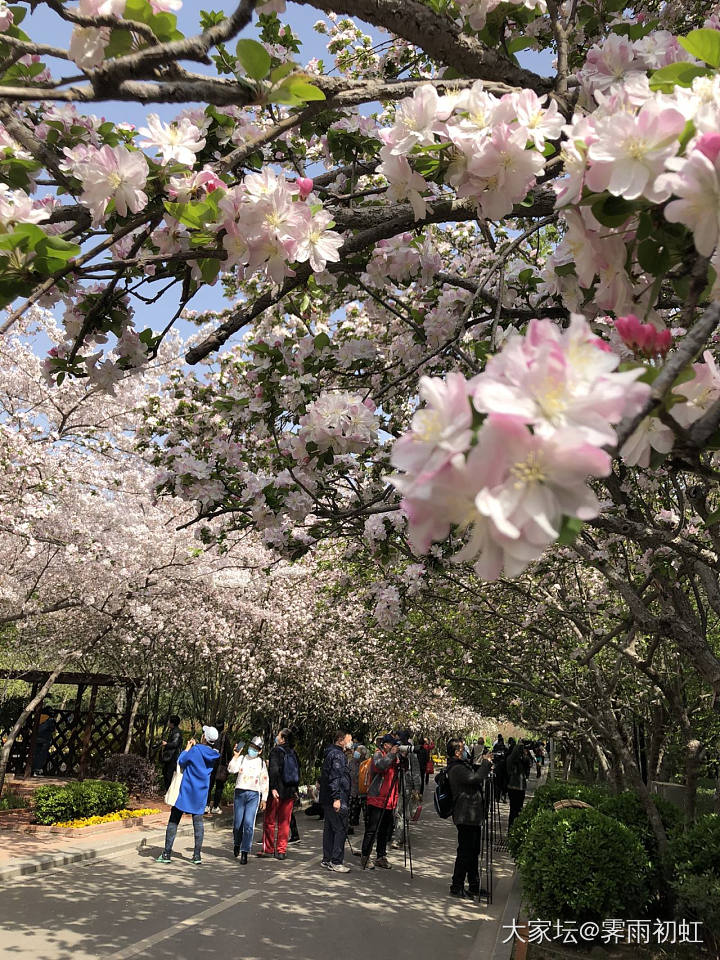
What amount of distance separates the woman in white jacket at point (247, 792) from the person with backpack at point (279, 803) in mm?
217

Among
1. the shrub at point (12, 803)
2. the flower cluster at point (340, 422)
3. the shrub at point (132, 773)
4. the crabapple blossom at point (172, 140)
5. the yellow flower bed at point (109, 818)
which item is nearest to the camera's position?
the crabapple blossom at point (172, 140)

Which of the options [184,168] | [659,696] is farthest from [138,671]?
[184,168]

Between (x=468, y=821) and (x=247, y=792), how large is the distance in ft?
9.78

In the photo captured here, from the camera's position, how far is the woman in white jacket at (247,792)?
32.0 ft

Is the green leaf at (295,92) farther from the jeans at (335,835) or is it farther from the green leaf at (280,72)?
the jeans at (335,835)

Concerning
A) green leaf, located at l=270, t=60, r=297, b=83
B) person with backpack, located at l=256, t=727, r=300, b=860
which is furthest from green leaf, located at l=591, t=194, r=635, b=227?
person with backpack, located at l=256, t=727, r=300, b=860

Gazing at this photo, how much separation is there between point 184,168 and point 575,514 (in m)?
1.89

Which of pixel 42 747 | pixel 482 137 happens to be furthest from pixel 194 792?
pixel 42 747

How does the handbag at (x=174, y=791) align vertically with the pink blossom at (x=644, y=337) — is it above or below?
below

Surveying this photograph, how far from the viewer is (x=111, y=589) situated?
1362 cm

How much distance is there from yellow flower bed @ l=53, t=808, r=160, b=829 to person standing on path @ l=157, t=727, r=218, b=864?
2.23 metres

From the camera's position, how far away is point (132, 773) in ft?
51.3

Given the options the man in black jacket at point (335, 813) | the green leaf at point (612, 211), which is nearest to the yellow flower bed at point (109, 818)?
the man in black jacket at point (335, 813)

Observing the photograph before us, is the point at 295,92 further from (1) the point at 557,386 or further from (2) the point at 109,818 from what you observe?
(2) the point at 109,818
